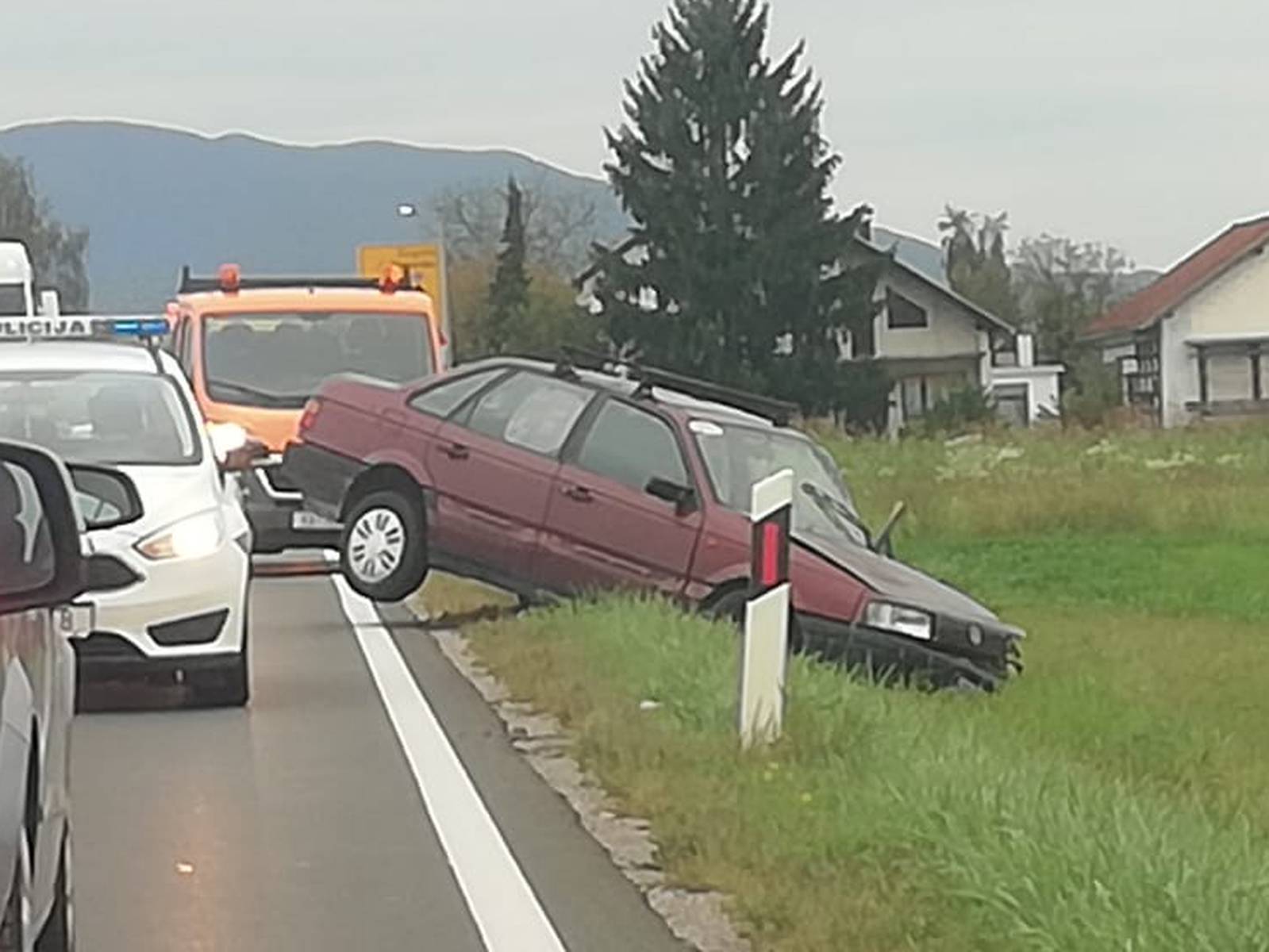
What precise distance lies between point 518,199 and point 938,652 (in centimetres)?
9660

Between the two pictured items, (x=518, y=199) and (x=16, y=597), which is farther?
(x=518, y=199)

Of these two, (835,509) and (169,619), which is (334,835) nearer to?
(169,619)

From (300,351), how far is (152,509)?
11249 millimetres

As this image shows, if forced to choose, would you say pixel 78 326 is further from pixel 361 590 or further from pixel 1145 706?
pixel 1145 706

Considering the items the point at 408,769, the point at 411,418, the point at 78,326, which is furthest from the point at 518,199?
the point at 408,769

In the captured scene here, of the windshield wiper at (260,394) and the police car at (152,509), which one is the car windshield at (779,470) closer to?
the police car at (152,509)

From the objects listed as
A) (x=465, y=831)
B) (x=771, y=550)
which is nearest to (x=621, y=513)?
(x=771, y=550)

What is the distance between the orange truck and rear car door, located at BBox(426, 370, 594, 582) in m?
5.75

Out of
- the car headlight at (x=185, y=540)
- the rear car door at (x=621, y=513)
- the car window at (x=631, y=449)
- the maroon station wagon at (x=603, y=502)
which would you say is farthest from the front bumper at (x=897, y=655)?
the car headlight at (x=185, y=540)

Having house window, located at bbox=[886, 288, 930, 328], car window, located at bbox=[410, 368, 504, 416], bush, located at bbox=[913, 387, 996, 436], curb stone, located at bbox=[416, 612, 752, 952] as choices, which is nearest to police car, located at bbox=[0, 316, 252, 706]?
curb stone, located at bbox=[416, 612, 752, 952]

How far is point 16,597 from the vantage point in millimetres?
4738

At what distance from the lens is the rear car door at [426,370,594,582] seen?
16.7 m

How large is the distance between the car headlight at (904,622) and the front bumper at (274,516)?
6.47m

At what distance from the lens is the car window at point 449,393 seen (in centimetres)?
1752
